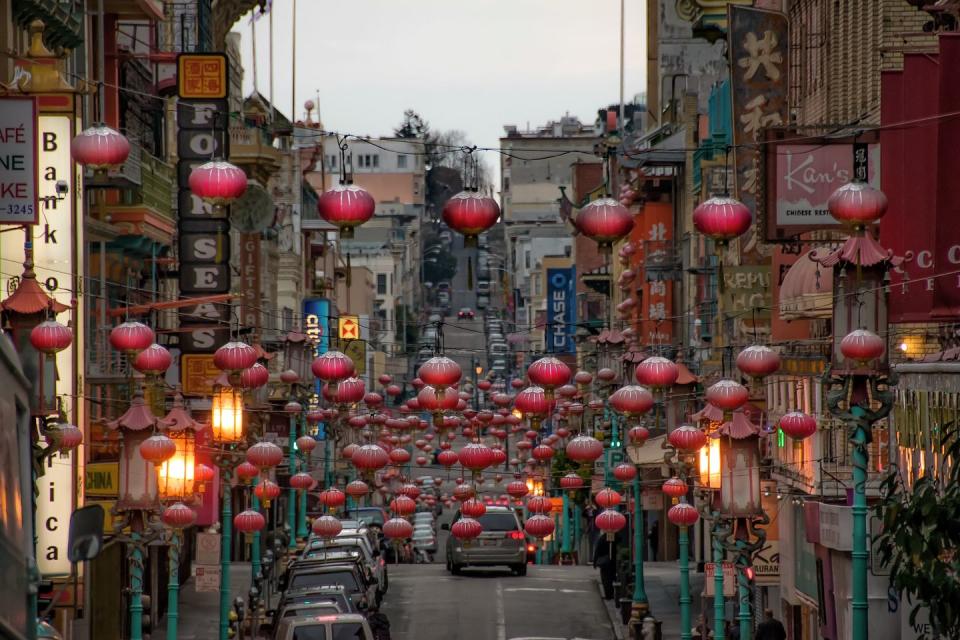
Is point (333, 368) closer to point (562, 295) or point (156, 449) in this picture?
point (156, 449)

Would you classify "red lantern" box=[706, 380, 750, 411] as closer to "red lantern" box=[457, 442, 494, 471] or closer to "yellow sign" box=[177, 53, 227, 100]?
"red lantern" box=[457, 442, 494, 471]

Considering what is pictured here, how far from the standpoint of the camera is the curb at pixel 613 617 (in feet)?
135

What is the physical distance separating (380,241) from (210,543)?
408 ft

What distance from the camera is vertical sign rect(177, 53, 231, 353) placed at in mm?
40719

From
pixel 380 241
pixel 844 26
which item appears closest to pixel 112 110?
pixel 844 26

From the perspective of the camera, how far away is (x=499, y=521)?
50.6 m

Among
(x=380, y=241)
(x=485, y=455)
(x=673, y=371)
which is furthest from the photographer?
(x=380, y=241)

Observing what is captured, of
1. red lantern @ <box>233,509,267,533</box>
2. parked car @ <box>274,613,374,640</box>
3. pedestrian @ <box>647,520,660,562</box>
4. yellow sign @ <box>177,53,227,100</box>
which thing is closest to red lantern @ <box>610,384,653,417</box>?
parked car @ <box>274,613,374,640</box>

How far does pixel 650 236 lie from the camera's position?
212 ft

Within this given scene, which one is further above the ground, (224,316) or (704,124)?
(704,124)

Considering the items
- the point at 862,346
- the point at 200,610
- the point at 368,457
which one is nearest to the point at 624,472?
the point at 368,457

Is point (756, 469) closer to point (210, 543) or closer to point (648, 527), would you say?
point (210, 543)

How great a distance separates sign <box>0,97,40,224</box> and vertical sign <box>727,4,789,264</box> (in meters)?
18.5

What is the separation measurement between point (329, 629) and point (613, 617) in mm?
15197
